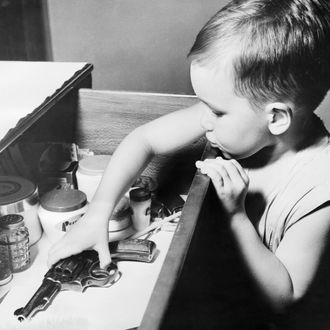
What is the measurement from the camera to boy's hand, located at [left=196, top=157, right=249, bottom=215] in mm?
912

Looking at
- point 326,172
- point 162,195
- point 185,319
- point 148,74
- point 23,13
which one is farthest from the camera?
point 148,74

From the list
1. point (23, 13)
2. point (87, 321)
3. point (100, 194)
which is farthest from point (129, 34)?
point (87, 321)

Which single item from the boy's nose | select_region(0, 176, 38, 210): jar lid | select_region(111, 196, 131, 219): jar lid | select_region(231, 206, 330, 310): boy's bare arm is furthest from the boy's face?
select_region(0, 176, 38, 210): jar lid

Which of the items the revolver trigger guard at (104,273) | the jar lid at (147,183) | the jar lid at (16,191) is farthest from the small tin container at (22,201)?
the jar lid at (147,183)

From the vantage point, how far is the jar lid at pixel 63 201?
1.08 metres

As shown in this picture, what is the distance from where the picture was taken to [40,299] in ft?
2.91

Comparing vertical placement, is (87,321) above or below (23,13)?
below

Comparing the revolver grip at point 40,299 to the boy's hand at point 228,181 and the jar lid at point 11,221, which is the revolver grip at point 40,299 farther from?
the boy's hand at point 228,181

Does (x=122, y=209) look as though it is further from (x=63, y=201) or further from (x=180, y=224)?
(x=180, y=224)

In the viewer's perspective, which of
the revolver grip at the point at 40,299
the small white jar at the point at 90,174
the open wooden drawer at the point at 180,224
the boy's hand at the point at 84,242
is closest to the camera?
the open wooden drawer at the point at 180,224

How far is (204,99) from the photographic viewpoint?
3.08 ft

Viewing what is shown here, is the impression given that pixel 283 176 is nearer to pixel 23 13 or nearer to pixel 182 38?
pixel 182 38

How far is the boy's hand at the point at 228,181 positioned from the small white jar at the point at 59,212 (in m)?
0.34

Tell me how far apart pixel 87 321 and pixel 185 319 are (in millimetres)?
219
